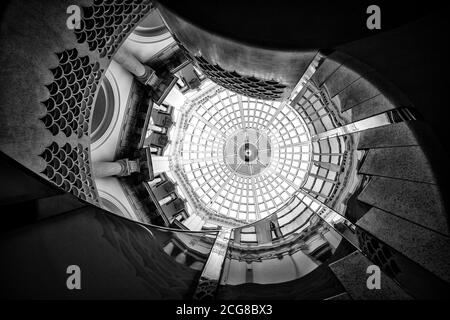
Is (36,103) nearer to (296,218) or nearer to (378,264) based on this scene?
(378,264)

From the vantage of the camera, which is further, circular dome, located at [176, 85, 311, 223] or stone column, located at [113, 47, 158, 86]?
circular dome, located at [176, 85, 311, 223]

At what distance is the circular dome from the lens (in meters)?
24.4

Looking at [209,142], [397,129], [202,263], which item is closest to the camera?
[397,129]

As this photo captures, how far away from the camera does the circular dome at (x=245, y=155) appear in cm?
2442

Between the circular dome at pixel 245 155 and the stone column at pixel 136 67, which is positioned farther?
the circular dome at pixel 245 155

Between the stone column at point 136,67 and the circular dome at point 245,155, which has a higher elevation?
the stone column at point 136,67

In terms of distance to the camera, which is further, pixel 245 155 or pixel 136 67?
pixel 245 155

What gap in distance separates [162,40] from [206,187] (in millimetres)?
14552

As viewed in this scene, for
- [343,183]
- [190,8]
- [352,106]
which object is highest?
[190,8]

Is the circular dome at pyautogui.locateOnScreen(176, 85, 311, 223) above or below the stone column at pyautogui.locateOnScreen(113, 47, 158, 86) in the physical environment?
below

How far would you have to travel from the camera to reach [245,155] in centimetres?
2653

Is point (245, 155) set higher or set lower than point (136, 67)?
lower

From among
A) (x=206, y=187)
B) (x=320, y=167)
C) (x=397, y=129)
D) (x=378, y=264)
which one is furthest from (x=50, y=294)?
(x=206, y=187)

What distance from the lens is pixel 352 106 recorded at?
518cm
